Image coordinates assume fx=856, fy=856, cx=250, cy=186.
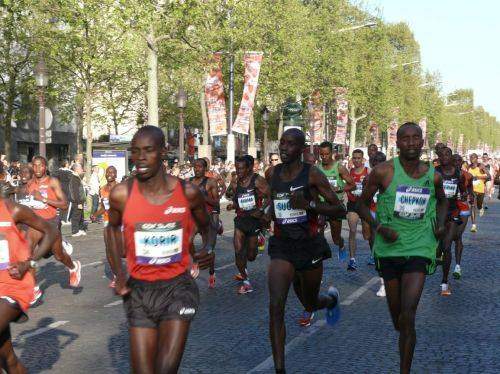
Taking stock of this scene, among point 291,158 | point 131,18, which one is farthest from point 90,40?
point 291,158

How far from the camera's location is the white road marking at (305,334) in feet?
22.2

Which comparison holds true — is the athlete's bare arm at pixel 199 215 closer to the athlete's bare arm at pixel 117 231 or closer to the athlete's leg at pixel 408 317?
the athlete's bare arm at pixel 117 231

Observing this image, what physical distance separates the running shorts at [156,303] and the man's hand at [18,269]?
2.16 feet

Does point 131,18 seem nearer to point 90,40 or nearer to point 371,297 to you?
point 90,40

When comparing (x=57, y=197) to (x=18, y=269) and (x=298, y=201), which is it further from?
(x=18, y=269)

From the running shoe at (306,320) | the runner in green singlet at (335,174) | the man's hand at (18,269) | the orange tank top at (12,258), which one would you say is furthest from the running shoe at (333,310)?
the runner in green singlet at (335,174)

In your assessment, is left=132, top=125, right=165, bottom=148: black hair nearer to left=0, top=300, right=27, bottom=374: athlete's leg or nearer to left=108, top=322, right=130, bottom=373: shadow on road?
left=0, top=300, right=27, bottom=374: athlete's leg

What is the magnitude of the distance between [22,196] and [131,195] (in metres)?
6.71

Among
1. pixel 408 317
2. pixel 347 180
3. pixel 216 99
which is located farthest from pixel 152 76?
pixel 408 317

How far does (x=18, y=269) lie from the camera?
503 centimetres

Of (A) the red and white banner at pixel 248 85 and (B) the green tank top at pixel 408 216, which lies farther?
(A) the red and white banner at pixel 248 85

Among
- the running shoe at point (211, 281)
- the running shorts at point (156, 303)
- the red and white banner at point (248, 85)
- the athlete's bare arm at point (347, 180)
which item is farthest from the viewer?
the red and white banner at point (248, 85)

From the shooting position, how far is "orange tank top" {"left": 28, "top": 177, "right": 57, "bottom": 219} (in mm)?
10750

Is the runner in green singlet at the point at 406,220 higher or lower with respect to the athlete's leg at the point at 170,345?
higher
